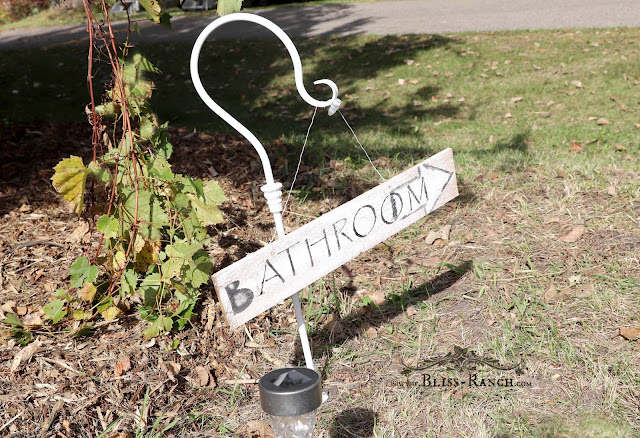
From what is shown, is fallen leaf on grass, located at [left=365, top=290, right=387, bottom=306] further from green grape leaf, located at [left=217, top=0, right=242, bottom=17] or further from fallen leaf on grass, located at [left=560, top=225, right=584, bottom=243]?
green grape leaf, located at [left=217, top=0, right=242, bottom=17]

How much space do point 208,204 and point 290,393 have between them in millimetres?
1166

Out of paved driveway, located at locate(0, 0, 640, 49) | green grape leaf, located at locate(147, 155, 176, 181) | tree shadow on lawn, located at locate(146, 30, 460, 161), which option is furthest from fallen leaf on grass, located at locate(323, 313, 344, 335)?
paved driveway, located at locate(0, 0, 640, 49)

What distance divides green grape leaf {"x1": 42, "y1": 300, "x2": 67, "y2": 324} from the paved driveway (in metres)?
7.57

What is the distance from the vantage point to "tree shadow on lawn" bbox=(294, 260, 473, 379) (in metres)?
3.19

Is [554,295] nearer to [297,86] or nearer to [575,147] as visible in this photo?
[297,86]

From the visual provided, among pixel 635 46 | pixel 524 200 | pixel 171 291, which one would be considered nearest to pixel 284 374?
pixel 171 291

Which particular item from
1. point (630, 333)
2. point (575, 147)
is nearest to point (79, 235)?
point (630, 333)

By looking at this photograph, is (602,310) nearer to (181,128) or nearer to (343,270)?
(343,270)

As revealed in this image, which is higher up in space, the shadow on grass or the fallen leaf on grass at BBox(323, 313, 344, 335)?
the shadow on grass

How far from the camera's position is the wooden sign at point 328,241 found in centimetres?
212

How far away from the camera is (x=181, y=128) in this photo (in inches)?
237

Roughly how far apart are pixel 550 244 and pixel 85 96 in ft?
19.5

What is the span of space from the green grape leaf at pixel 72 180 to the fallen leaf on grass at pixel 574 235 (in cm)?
262

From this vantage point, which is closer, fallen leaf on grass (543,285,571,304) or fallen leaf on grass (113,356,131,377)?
fallen leaf on grass (113,356,131,377)
